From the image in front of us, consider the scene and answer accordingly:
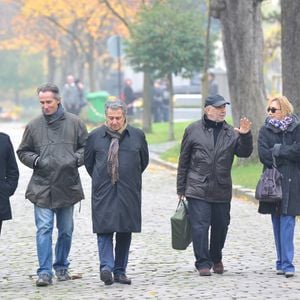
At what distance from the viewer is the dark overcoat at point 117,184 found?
431 inches

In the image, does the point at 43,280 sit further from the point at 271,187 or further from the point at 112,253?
the point at 271,187

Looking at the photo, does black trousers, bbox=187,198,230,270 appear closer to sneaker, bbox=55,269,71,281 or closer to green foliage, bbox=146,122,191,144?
sneaker, bbox=55,269,71,281

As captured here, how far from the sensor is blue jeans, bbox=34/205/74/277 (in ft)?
36.6

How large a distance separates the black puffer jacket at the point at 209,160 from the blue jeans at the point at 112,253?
805mm

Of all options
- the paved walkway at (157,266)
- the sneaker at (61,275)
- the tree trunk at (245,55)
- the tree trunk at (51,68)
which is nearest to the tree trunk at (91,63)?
the tree trunk at (51,68)

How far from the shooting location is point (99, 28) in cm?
5638

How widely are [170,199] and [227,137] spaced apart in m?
8.30

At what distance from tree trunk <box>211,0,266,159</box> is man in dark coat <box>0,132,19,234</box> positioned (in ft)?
41.9

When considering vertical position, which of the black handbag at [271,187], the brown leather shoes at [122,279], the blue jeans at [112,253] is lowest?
the brown leather shoes at [122,279]

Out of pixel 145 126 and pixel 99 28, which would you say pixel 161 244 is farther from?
pixel 99 28

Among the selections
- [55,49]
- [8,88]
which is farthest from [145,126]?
[8,88]

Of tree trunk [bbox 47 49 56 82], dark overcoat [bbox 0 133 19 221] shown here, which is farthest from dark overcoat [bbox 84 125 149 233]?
tree trunk [bbox 47 49 56 82]

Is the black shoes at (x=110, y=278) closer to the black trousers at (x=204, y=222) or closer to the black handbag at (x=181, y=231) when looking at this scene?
the black handbag at (x=181, y=231)

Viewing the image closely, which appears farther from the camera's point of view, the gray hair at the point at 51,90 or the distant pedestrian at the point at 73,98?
the distant pedestrian at the point at 73,98
